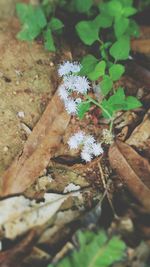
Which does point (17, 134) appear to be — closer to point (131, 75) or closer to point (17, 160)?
point (17, 160)

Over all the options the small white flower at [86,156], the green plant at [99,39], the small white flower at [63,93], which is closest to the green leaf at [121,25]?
the green plant at [99,39]

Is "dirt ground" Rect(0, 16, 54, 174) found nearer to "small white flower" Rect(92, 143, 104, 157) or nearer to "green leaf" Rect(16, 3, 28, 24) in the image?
"green leaf" Rect(16, 3, 28, 24)

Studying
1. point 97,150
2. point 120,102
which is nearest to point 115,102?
point 120,102

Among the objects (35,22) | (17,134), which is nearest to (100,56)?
(35,22)

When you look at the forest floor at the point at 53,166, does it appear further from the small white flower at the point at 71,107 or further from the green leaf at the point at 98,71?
the green leaf at the point at 98,71

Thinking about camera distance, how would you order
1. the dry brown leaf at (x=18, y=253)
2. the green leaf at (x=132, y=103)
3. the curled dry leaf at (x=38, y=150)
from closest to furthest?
the dry brown leaf at (x=18, y=253)
the curled dry leaf at (x=38, y=150)
the green leaf at (x=132, y=103)

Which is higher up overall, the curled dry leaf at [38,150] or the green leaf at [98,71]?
the green leaf at [98,71]

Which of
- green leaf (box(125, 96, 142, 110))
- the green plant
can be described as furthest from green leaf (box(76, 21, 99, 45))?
green leaf (box(125, 96, 142, 110))
